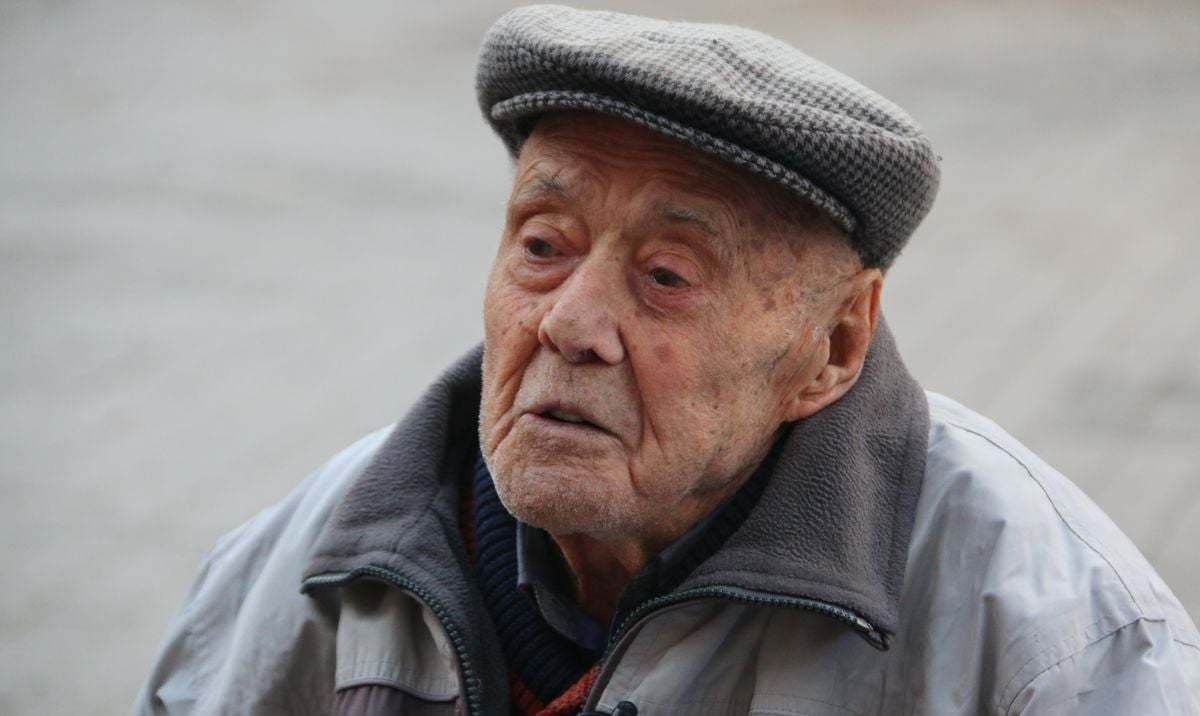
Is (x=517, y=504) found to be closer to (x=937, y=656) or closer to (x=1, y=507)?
(x=937, y=656)

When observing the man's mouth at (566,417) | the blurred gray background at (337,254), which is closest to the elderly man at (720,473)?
the man's mouth at (566,417)

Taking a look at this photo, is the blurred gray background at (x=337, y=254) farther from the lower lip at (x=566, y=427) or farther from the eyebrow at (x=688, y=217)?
the eyebrow at (x=688, y=217)

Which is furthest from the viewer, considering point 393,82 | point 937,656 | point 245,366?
point 393,82

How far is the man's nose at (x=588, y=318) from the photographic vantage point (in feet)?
7.00

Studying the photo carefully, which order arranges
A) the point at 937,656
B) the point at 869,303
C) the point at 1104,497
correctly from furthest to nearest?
1. the point at 1104,497
2. the point at 869,303
3. the point at 937,656

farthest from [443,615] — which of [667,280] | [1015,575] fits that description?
[1015,575]

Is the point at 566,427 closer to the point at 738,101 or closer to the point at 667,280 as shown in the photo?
the point at 667,280

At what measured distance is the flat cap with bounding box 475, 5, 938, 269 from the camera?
2061 mm

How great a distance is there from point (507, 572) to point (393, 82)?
16.2 feet

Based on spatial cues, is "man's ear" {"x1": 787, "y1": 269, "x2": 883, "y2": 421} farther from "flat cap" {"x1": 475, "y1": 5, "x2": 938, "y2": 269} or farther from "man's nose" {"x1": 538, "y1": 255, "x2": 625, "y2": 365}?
"man's nose" {"x1": 538, "y1": 255, "x2": 625, "y2": 365}

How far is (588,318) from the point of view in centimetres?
214

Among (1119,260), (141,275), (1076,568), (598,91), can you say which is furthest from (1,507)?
(1119,260)

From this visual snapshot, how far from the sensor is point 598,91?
2.13 metres

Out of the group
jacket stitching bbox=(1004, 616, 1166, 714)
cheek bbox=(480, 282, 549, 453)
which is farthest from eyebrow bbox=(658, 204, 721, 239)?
jacket stitching bbox=(1004, 616, 1166, 714)
